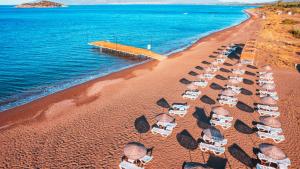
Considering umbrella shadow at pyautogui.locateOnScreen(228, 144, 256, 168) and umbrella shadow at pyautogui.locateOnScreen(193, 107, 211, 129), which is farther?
umbrella shadow at pyautogui.locateOnScreen(193, 107, 211, 129)

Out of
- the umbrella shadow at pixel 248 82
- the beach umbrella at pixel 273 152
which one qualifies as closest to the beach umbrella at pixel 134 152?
the beach umbrella at pixel 273 152

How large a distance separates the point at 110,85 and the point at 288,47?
103 ft

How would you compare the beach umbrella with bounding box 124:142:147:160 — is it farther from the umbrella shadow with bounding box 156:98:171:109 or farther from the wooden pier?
the wooden pier

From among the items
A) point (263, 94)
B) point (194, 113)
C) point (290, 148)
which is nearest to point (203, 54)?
point (263, 94)

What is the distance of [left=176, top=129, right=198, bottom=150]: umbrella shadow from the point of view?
45.0 ft

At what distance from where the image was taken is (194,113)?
57.5 ft

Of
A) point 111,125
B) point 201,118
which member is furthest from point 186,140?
point 111,125

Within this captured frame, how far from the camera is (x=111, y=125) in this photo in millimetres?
16141

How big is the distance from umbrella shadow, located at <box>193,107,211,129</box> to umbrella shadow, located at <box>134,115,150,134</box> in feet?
12.1

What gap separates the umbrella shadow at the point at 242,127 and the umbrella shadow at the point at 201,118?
6.29ft

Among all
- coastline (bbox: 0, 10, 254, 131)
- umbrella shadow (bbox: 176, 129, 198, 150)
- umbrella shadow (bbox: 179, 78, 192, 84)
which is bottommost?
coastline (bbox: 0, 10, 254, 131)

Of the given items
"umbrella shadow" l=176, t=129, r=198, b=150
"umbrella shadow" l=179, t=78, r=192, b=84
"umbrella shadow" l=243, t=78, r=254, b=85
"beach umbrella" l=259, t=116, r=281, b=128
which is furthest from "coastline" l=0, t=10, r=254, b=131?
"beach umbrella" l=259, t=116, r=281, b=128

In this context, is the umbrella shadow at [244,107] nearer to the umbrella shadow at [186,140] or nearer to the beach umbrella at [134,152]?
the umbrella shadow at [186,140]

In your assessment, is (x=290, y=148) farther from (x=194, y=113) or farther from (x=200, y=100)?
(x=200, y=100)
